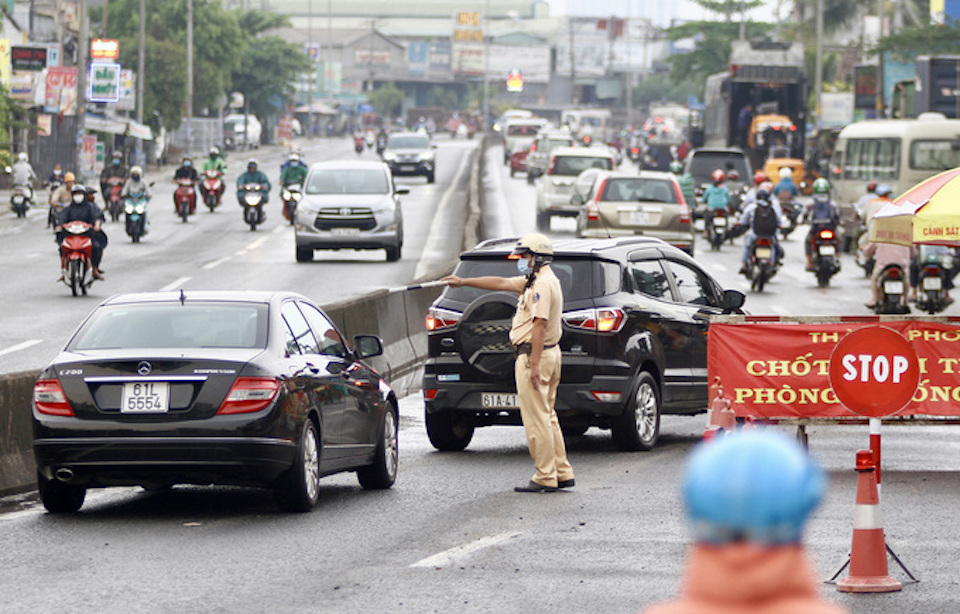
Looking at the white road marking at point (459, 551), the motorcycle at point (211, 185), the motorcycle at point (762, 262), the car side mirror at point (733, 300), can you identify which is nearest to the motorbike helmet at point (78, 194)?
the motorcycle at point (762, 262)

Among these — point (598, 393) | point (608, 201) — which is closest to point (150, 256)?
point (608, 201)

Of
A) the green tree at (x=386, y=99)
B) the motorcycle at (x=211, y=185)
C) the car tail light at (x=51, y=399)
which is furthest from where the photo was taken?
the green tree at (x=386, y=99)

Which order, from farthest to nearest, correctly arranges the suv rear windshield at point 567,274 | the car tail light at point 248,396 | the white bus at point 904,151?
the white bus at point 904,151 < the suv rear windshield at point 567,274 < the car tail light at point 248,396

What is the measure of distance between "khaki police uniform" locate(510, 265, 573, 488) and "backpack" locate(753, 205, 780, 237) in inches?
727

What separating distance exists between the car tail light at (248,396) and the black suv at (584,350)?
328 centimetres

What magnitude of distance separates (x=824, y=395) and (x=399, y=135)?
2307 inches

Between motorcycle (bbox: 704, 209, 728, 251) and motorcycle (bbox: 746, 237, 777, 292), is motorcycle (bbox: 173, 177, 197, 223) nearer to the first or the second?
motorcycle (bbox: 704, 209, 728, 251)

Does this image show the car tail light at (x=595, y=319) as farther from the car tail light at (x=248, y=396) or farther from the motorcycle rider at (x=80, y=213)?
the motorcycle rider at (x=80, y=213)

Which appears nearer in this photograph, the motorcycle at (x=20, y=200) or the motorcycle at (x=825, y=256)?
the motorcycle at (x=825, y=256)

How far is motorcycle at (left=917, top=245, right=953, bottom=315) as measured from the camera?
26.1m

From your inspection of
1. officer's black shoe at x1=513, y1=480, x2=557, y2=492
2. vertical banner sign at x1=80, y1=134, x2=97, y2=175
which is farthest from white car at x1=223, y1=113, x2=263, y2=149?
officer's black shoe at x1=513, y1=480, x2=557, y2=492

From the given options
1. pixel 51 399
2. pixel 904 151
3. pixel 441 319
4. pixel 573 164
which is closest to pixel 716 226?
pixel 904 151

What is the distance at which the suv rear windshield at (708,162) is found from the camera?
165ft

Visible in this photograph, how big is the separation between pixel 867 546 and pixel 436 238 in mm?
34297
